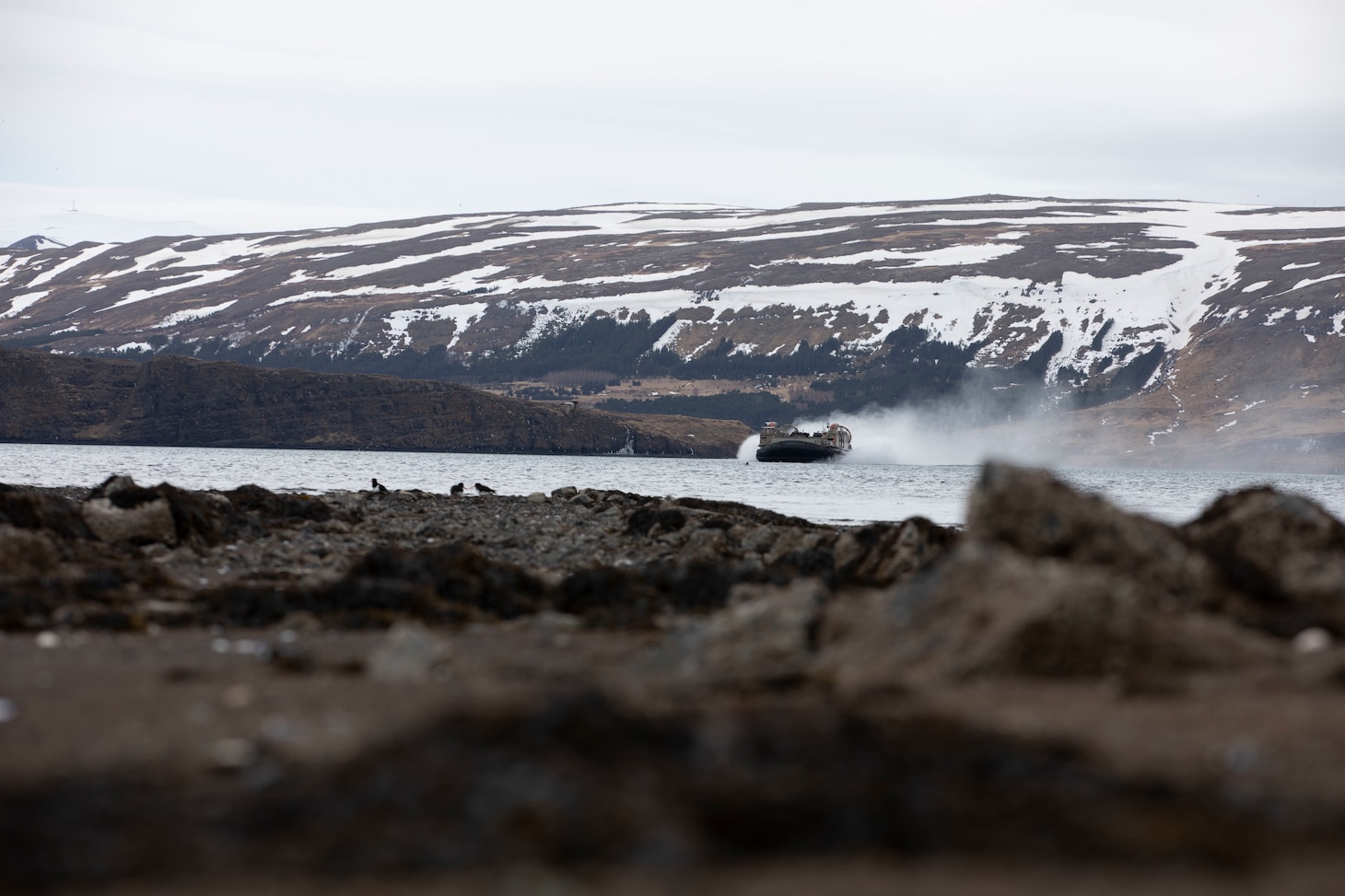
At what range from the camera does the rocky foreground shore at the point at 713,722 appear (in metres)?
5.61

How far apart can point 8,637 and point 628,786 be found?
317 inches

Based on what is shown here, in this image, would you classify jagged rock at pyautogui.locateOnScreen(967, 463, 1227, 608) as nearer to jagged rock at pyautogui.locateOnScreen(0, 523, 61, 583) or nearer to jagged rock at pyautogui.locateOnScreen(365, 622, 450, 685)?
jagged rock at pyautogui.locateOnScreen(365, 622, 450, 685)

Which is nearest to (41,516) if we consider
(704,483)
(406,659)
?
(406,659)

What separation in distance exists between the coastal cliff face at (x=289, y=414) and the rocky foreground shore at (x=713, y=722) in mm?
142157

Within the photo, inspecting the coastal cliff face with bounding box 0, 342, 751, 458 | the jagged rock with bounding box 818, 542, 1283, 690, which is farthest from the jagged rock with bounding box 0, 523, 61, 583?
the coastal cliff face with bounding box 0, 342, 751, 458

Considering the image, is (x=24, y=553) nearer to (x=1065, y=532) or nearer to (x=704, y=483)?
(x=1065, y=532)

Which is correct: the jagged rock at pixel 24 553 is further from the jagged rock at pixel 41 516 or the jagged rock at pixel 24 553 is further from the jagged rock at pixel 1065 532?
the jagged rock at pixel 1065 532

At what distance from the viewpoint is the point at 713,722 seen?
26.2ft

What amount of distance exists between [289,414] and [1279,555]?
153902mm

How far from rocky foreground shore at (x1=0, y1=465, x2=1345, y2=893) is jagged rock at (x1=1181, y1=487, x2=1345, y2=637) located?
0.04 metres

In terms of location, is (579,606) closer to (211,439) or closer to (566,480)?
(566,480)

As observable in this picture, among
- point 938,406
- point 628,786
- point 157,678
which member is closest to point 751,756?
point 628,786

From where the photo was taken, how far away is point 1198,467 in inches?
5315

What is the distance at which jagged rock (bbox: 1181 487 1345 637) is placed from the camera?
11.8 metres
